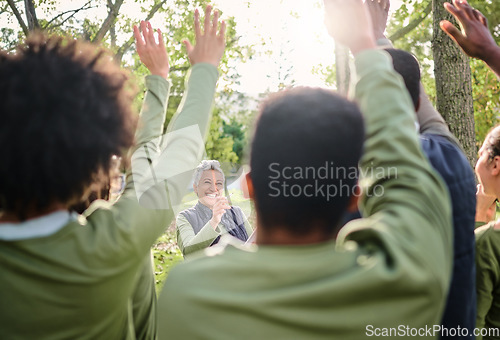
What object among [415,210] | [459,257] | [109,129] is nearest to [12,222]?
[109,129]

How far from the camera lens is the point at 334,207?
1.26 metres

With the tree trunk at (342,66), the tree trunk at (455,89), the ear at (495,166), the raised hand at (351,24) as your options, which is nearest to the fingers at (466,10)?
the ear at (495,166)

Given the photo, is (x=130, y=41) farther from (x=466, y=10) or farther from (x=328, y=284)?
(x=328, y=284)

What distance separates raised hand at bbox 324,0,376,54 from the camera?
1449 millimetres

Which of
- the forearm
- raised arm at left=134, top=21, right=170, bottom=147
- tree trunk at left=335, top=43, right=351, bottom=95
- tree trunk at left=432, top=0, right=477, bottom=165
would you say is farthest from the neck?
tree trunk at left=335, top=43, right=351, bottom=95

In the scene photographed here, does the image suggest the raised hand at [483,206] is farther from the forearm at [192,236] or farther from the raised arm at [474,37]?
the forearm at [192,236]

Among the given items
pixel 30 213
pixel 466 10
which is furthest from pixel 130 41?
pixel 30 213

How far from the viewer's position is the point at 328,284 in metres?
1.07

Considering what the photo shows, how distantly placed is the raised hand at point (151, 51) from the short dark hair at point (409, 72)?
917 mm

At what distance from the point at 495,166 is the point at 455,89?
160 inches

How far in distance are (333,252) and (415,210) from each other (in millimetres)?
235

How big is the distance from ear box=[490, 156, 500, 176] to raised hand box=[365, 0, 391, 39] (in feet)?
2.93

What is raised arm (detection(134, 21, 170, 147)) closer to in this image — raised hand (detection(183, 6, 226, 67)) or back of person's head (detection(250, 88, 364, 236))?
raised hand (detection(183, 6, 226, 67))

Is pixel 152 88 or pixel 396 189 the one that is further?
pixel 152 88
